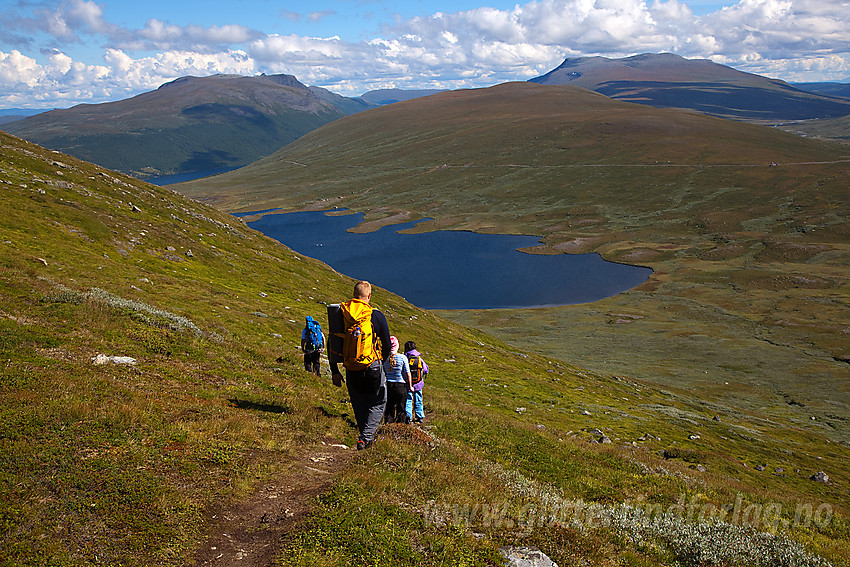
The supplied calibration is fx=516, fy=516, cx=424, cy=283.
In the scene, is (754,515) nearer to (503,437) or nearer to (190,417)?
(503,437)

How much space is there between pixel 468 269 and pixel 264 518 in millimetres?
132857

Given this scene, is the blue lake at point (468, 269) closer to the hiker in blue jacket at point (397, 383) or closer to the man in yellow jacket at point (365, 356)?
the hiker in blue jacket at point (397, 383)

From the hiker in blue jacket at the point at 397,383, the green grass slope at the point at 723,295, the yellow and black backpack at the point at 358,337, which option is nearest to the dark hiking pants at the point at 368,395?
the yellow and black backpack at the point at 358,337

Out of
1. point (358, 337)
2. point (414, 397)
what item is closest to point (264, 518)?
point (358, 337)

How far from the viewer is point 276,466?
1120cm

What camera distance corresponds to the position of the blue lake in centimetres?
11600

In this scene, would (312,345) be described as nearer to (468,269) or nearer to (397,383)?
(397,383)

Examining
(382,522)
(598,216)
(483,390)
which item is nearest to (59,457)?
(382,522)

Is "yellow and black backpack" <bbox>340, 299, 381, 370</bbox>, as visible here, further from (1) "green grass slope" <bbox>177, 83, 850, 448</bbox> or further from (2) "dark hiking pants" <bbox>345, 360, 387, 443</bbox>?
(1) "green grass slope" <bbox>177, 83, 850, 448</bbox>

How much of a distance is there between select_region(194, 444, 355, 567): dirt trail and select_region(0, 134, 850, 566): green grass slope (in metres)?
0.16

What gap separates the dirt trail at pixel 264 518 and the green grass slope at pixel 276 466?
0.51 ft

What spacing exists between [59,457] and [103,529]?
7.20ft

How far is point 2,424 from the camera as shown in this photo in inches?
394

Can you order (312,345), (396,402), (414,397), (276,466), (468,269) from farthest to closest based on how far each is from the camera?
(468,269) < (312,345) < (414,397) < (396,402) < (276,466)
